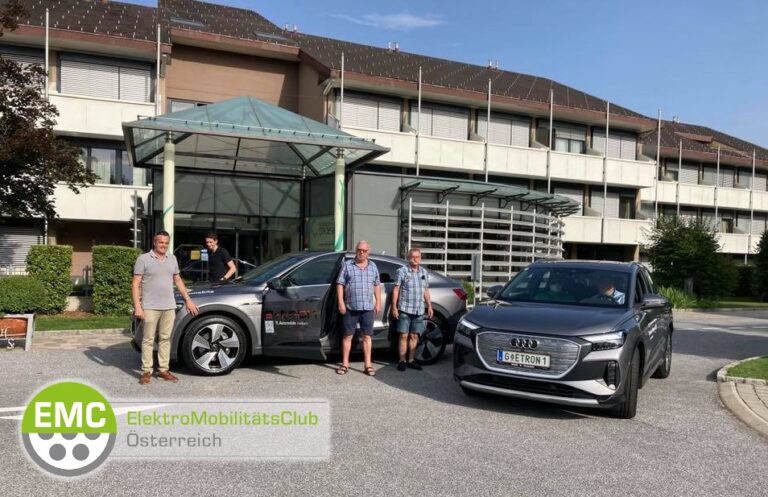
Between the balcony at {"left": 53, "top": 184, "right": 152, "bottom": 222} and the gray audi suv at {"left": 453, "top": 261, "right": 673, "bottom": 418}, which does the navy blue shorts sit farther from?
the balcony at {"left": 53, "top": 184, "right": 152, "bottom": 222}

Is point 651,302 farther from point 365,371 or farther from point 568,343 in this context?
point 365,371

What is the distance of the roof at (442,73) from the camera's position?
2819cm

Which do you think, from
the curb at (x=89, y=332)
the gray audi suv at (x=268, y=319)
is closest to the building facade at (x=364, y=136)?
the curb at (x=89, y=332)

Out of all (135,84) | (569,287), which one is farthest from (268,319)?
(135,84)

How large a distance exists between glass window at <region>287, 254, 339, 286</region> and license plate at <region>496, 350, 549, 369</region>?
9.47 ft

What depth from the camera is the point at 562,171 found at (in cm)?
3089

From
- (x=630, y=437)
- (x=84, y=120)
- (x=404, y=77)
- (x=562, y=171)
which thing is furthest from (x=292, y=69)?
(x=630, y=437)

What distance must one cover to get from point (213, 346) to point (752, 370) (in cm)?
714

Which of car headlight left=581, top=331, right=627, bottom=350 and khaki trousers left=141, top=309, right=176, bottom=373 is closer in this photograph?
car headlight left=581, top=331, right=627, bottom=350

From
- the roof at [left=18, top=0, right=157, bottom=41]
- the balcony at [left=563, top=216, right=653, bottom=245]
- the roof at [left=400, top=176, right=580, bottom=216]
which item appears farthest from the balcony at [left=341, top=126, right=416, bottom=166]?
the roof at [left=18, top=0, right=157, bottom=41]

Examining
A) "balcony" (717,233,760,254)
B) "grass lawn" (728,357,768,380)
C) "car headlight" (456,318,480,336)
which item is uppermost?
"balcony" (717,233,760,254)

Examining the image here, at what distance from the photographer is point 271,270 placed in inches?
325

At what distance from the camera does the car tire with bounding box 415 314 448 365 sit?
28.5 feet

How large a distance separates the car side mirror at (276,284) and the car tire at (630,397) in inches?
160
